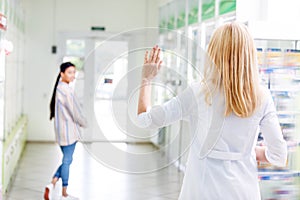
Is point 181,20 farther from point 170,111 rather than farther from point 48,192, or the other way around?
point 170,111

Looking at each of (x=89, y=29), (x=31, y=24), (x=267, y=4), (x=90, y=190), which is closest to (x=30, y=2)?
(x=31, y=24)

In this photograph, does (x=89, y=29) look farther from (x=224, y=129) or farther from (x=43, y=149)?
(x=224, y=129)

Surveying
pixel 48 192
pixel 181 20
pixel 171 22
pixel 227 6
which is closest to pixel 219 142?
pixel 48 192

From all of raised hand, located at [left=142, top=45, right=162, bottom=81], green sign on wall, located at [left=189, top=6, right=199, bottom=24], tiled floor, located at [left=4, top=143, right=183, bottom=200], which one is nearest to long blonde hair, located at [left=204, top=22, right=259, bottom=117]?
raised hand, located at [left=142, top=45, right=162, bottom=81]

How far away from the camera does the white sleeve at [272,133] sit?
1.93 metres

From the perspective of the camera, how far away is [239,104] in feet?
6.15

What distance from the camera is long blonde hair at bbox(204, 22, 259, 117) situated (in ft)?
6.15

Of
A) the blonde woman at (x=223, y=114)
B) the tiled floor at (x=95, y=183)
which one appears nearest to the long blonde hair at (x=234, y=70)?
the blonde woman at (x=223, y=114)

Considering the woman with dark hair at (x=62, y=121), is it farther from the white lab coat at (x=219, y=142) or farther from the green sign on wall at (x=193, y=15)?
the green sign on wall at (x=193, y=15)

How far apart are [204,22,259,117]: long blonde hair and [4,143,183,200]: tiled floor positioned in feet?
12.3

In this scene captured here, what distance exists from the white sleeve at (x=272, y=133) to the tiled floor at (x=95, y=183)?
3.66 metres

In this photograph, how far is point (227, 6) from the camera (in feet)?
20.5

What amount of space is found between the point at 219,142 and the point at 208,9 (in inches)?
212

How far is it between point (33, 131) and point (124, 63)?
29.7ft
